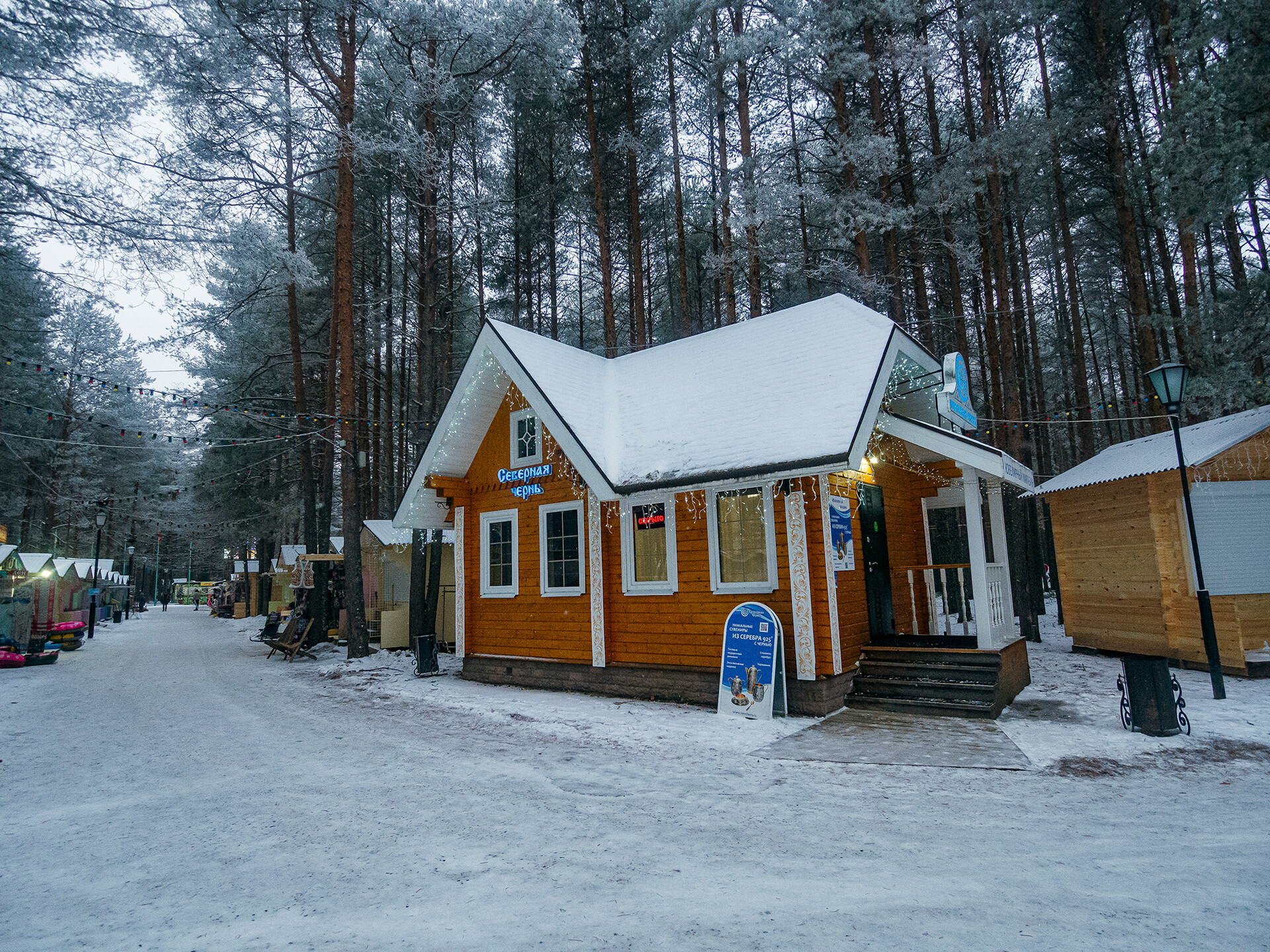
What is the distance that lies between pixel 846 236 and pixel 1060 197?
7532 millimetres

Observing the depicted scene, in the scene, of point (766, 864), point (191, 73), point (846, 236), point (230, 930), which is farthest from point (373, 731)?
point (846, 236)

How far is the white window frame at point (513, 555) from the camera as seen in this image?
1214 cm

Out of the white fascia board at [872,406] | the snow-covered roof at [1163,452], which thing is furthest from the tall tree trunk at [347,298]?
the snow-covered roof at [1163,452]

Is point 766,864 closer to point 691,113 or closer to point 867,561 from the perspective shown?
point 867,561

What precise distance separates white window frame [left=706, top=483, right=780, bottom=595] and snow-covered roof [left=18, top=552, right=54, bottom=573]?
2325cm

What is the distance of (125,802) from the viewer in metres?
5.68

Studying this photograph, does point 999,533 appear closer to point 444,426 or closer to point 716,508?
point 716,508

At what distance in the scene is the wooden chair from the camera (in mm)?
16828

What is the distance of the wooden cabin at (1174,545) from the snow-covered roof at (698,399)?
14.5ft

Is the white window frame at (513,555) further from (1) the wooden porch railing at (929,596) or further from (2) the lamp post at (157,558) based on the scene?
(2) the lamp post at (157,558)

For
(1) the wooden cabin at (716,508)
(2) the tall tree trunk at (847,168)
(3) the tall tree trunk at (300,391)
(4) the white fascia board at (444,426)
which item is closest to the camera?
(1) the wooden cabin at (716,508)

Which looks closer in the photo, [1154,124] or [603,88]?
[1154,124]

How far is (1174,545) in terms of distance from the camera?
11.1 metres

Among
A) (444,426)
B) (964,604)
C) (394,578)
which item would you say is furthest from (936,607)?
(394,578)
